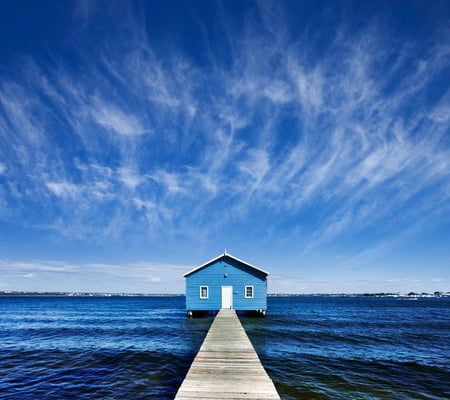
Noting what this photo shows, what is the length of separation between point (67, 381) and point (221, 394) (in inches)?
320

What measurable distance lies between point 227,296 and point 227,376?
21.2m

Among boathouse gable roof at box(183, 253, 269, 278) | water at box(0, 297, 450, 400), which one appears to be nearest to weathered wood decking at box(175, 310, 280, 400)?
water at box(0, 297, 450, 400)

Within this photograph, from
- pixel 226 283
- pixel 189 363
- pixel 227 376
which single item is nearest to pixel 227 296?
pixel 226 283

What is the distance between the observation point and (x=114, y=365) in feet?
43.8

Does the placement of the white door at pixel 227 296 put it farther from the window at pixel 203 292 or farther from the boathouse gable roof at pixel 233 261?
the boathouse gable roof at pixel 233 261

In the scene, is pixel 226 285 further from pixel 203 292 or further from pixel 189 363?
pixel 189 363

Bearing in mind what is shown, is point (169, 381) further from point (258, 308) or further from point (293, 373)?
point (258, 308)

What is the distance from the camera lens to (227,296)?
2797 cm

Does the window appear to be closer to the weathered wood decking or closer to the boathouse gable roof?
the boathouse gable roof

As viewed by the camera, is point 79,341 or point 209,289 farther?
point 209,289

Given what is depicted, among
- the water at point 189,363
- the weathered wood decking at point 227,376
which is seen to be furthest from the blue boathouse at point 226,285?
the weathered wood decking at point 227,376

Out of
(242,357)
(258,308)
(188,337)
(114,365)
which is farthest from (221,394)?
(258,308)

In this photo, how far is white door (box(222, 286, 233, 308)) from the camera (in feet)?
91.0

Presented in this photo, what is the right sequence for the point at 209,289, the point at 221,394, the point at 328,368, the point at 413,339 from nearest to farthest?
the point at 221,394
the point at 328,368
the point at 413,339
the point at 209,289
